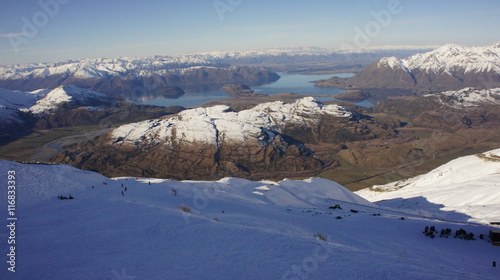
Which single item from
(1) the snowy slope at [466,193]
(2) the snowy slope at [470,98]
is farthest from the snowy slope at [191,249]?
(2) the snowy slope at [470,98]

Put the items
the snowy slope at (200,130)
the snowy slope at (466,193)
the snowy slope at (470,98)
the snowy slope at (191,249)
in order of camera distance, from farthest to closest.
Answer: the snowy slope at (470,98) → the snowy slope at (200,130) → the snowy slope at (466,193) → the snowy slope at (191,249)

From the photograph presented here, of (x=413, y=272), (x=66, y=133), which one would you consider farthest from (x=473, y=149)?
(x=66, y=133)

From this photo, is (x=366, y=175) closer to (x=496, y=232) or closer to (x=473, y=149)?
(x=473, y=149)

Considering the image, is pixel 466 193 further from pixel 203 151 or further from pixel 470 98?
pixel 470 98

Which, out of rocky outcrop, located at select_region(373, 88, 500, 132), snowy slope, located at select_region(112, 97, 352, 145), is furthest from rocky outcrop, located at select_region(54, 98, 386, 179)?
rocky outcrop, located at select_region(373, 88, 500, 132)

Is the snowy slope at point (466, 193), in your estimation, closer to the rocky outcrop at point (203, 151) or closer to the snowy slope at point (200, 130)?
the rocky outcrop at point (203, 151)

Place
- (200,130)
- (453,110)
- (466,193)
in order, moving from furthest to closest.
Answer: (453,110)
(200,130)
(466,193)

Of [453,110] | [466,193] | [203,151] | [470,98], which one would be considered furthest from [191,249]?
[470,98]

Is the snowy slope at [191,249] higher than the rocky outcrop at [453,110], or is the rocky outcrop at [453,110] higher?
the snowy slope at [191,249]

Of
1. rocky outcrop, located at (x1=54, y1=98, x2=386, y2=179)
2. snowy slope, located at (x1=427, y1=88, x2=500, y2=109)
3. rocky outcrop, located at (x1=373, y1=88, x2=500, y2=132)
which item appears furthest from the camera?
snowy slope, located at (x1=427, y1=88, x2=500, y2=109)

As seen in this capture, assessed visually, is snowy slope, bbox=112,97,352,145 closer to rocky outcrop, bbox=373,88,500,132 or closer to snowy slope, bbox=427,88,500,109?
rocky outcrop, bbox=373,88,500,132

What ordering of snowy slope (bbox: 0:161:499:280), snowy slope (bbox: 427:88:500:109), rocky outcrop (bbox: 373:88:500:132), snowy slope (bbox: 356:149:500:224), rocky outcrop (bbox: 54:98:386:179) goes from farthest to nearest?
1. snowy slope (bbox: 427:88:500:109)
2. rocky outcrop (bbox: 373:88:500:132)
3. rocky outcrop (bbox: 54:98:386:179)
4. snowy slope (bbox: 356:149:500:224)
5. snowy slope (bbox: 0:161:499:280)
